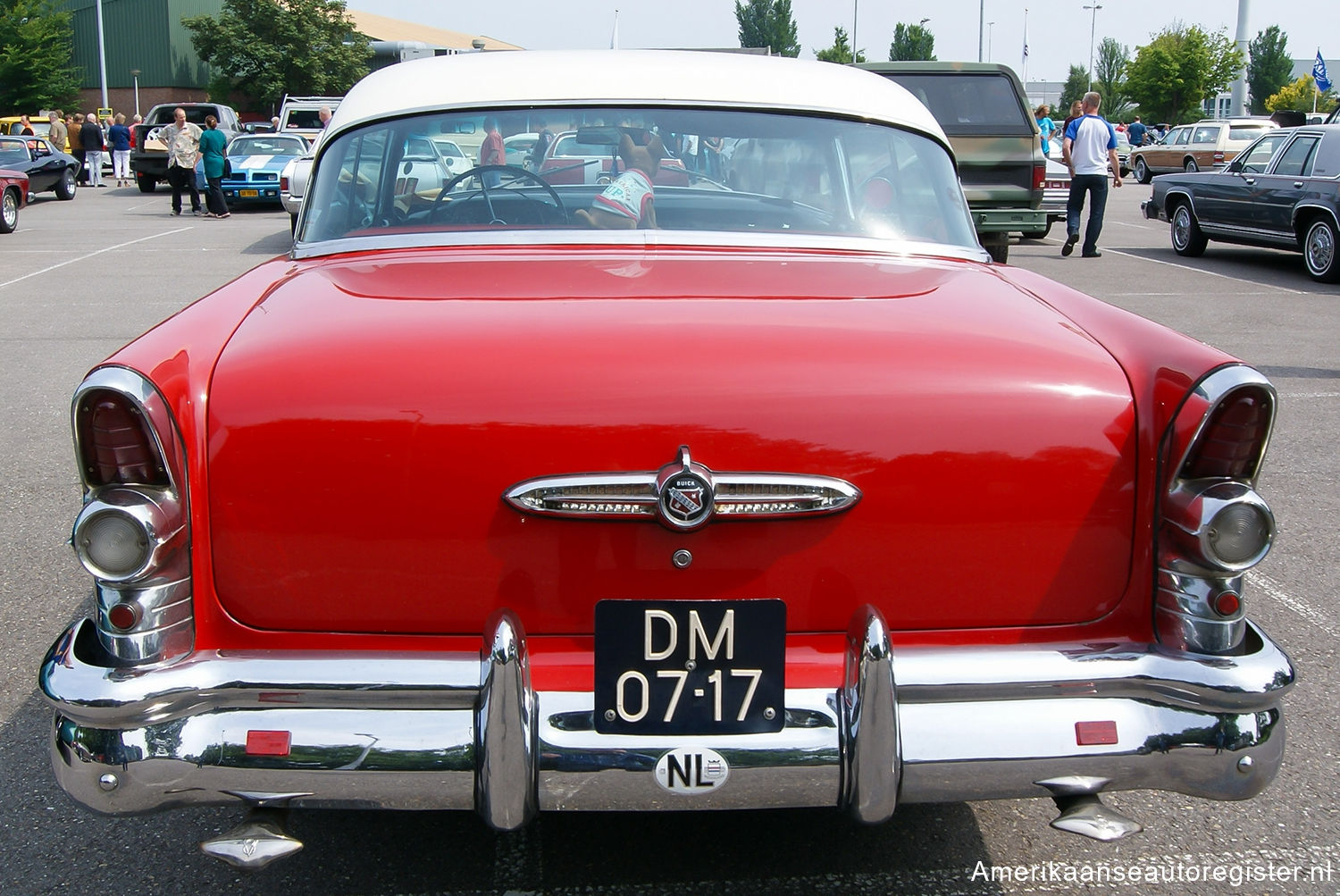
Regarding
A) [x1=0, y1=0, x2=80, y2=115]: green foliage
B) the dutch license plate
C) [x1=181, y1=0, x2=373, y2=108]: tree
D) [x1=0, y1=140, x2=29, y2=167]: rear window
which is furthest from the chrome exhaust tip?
[x1=181, y1=0, x2=373, y2=108]: tree

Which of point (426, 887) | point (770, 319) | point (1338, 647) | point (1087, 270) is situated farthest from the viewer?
point (1087, 270)

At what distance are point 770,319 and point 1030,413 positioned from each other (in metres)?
0.53

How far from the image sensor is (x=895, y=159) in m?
3.57

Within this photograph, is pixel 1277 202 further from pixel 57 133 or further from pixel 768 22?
pixel 768 22

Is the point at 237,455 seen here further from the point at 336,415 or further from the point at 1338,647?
the point at 1338,647

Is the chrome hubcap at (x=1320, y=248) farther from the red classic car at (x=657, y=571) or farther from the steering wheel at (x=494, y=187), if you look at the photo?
the red classic car at (x=657, y=571)

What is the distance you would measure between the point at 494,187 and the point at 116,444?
1.63 m

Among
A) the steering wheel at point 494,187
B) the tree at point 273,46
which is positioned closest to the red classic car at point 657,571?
the steering wheel at point 494,187

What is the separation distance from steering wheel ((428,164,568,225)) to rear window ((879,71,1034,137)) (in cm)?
1006

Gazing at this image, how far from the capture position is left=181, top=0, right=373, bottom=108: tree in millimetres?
52094

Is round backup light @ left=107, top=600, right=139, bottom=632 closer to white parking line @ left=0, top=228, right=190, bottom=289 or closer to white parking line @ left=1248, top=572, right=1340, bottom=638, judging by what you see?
white parking line @ left=1248, top=572, right=1340, bottom=638

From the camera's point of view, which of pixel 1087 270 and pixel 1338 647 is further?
pixel 1087 270

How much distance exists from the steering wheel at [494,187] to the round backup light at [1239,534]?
186cm

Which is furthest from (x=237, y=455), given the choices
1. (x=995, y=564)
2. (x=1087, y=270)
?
(x=1087, y=270)
